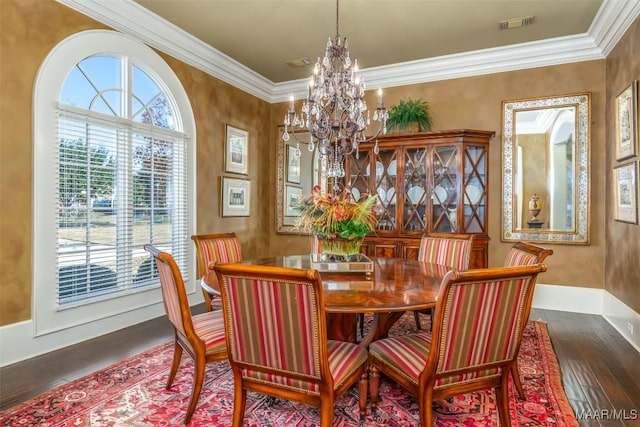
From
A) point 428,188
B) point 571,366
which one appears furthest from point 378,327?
point 428,188

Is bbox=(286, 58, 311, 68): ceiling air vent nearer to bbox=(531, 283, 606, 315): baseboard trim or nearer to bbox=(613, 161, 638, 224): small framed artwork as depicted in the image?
bbox=(613, 161, 638, 224): small framed artwork

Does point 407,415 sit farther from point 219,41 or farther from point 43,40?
point 219,41

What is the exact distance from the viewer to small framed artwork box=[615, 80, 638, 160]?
3100 mm

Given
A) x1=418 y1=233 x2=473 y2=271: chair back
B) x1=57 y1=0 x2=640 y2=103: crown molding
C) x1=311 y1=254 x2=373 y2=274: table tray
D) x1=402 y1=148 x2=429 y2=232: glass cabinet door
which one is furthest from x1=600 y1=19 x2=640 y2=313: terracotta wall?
x1=311 y1=254 x2=373 y2=274: table tray

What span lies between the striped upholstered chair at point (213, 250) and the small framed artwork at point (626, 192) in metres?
3.44

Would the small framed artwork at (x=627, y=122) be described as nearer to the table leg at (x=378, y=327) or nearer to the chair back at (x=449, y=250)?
the chair back at (x=449, y=250)

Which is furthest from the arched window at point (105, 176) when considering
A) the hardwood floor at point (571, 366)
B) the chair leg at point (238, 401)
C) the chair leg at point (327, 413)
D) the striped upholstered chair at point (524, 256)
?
the striped upholstered chair at point (524, 256)

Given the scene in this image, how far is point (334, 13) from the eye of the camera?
11.4ft

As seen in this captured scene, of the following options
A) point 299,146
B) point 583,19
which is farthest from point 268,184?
point 583,19

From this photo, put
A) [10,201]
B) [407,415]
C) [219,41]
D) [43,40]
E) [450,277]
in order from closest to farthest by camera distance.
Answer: [450,277] → [407,415] → [10,201] → [43,40] → [219,41]

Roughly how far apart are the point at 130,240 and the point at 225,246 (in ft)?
3.51

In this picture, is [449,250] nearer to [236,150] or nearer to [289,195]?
[289,195]

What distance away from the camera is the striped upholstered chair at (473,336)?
1.48 metres

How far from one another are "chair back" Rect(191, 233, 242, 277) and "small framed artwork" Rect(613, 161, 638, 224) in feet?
11.3
